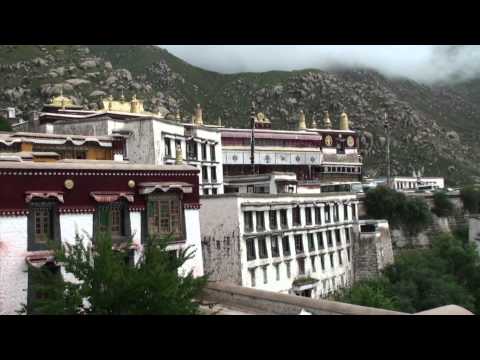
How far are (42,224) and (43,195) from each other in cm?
97

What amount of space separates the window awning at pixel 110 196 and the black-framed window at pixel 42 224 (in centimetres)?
137

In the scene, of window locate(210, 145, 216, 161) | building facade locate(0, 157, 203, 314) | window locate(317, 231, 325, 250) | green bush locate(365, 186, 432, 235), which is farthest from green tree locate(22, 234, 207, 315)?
green bush locate(365, 186, 432, 235)

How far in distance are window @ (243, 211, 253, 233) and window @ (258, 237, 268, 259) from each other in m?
1.16

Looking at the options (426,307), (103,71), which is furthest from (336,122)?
(426,307)

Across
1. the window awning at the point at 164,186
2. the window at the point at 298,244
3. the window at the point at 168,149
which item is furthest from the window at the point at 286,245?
the window awning at the point at 164,186

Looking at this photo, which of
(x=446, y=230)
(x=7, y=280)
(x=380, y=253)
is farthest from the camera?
(x=446, y=230)

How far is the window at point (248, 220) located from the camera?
2949 centimetres

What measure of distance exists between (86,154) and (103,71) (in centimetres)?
7304

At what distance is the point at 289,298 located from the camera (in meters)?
18.1

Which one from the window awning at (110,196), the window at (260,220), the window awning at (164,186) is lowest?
the window at (260,220)

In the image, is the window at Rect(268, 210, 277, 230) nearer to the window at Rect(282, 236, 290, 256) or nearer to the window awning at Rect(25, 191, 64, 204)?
the window at Rect(282, 236, 290, 256)

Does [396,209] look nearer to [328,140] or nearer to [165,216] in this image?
[328,140]

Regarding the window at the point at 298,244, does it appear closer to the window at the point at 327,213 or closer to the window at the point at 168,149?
the window at the point at 327,213

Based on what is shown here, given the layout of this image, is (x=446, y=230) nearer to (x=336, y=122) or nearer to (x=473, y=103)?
(x=336, y=122)
